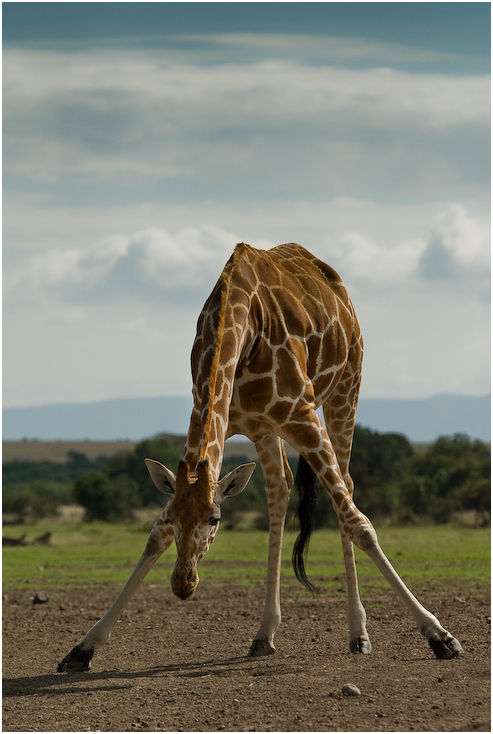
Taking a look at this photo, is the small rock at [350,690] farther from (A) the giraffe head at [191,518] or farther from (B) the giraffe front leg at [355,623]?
(B) the giraffe front leg at [355,623]

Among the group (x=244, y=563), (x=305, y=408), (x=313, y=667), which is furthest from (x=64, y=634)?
(x=244, y=563)

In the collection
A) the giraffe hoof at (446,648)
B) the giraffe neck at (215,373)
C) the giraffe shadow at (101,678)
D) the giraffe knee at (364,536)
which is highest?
the giraffe neck at (215,373)

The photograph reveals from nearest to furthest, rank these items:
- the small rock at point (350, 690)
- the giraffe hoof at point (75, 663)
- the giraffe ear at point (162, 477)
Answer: the small rock at point (350, 690) < the giraffe ear at point (162, 477) < the giraffe hoof at point (75, 663)

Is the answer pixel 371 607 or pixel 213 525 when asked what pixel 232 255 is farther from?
pixel 371 607

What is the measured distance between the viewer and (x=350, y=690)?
19.9ft

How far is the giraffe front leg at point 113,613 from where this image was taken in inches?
280

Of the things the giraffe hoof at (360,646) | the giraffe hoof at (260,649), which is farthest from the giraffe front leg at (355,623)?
the giraffe hoof at (260,649)

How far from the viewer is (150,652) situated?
328 inches

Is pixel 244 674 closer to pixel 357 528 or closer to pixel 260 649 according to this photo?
pixel 260 649

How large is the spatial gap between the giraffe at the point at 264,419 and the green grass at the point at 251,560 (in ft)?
14.6

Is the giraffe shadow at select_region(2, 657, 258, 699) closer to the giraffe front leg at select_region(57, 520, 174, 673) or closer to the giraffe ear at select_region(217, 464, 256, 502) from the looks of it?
the giraffe front leg at select_region(57, 520, 174, 673)

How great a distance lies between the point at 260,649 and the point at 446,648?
1.80 meters

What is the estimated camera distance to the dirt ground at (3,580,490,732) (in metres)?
5.71

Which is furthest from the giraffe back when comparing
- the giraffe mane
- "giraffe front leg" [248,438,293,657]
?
"giraffe front leg" [248,438,293,657]
